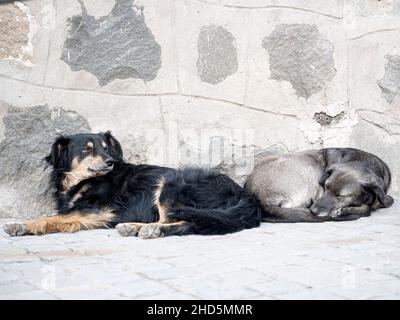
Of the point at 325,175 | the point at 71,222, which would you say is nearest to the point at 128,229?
the point at 71,222

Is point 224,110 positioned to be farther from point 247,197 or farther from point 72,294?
point 72,294

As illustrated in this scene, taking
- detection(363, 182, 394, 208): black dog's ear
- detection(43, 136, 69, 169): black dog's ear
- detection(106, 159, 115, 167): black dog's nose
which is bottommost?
detection(363, 182, 394, 208): black dog's ear

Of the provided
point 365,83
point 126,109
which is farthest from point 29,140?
point 365,83

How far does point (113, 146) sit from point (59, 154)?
0.49 metres

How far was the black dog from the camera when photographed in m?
4.86

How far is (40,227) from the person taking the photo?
4.86 meters

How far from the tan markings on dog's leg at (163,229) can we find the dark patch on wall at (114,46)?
1711 mm

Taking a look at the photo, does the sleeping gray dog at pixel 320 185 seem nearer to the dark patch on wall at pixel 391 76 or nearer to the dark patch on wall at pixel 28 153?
the dark patch on wall at pixel 391 76

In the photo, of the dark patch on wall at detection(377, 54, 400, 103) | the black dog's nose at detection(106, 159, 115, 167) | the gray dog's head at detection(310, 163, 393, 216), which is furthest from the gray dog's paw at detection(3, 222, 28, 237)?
the dark patch on wall at detection(377, 54, 400, 103)

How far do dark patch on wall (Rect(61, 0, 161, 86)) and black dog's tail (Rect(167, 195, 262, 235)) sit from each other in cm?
162

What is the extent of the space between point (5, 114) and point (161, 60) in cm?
153

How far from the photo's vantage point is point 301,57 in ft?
20.1

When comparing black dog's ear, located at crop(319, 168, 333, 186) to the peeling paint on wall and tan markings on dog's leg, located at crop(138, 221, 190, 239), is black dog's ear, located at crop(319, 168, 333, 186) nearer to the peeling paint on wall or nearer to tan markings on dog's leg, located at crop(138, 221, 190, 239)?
tan markings on dog's leg, located at crop(138, 221, 190, 239)
